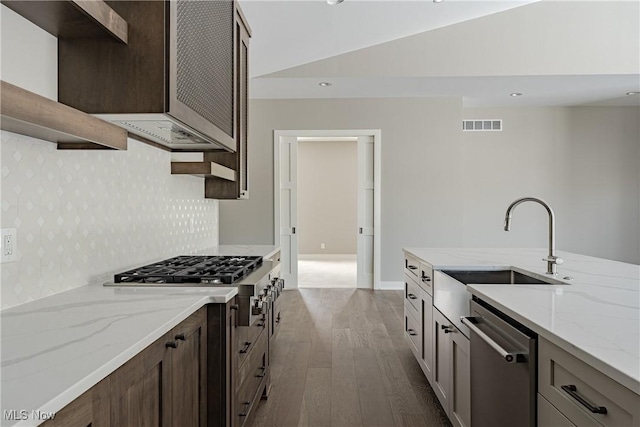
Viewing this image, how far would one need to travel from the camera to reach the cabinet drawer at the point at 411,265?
3.08 metres

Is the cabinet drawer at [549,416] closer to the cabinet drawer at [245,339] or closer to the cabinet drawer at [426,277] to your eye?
the cabinet drawer at [245,339]

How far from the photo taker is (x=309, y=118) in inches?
245

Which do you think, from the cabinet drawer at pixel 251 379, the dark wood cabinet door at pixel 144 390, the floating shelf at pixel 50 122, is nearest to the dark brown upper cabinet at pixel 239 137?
the cabinet drawer at pixel 251 379

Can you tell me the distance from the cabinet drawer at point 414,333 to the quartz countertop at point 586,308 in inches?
27.1

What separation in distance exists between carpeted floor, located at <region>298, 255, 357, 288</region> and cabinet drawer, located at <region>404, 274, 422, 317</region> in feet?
10.8

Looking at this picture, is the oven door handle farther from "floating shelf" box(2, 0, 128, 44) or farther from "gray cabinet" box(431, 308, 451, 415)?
"floating shelf" box(2, 0, 128, 44)

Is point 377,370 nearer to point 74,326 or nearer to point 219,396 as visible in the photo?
point 219,396

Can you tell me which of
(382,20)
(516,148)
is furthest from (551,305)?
(516,148)

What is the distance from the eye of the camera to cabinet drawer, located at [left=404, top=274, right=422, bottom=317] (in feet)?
9.78

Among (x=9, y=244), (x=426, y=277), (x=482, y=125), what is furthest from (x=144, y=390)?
(x=482, y=125)

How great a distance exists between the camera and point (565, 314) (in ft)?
4.48

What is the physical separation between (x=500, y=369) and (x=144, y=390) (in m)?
1.19

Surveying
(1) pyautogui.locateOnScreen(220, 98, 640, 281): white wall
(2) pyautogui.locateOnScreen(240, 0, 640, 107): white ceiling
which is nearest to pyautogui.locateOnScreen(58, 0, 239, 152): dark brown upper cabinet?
(2) pyautogui.locateOnScreen(240, 0, 640, 107): white ceiling

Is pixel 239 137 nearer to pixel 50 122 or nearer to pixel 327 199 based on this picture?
pixel 50 122
